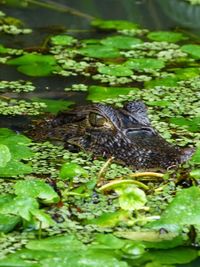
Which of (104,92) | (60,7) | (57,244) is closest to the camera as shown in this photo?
(57,244)

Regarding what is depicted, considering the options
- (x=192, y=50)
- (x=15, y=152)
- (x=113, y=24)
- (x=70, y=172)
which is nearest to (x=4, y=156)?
(x=70, y=172)

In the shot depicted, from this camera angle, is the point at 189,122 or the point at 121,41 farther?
the point at 121,41

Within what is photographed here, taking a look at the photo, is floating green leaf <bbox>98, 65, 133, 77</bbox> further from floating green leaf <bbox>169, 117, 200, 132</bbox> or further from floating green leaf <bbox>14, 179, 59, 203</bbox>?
floating green leaf <bbox>14, 179, 59, 203</bbox>

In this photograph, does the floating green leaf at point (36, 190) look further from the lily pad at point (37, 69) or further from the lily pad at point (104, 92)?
the lily pad at point (37, 69)

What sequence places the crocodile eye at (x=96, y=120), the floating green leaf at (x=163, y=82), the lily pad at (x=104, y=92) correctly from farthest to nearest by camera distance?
the floating green leaf at (x=163, y=82), the lily pad at (x=104, y=92), the crocodile eye at (x=96, y=120)

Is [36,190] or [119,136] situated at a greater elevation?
[119,136]

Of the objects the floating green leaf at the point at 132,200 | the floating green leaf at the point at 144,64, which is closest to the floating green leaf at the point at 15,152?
the floating green leaf at the point at 132,200

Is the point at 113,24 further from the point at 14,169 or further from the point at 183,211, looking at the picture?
the point at 183,211
